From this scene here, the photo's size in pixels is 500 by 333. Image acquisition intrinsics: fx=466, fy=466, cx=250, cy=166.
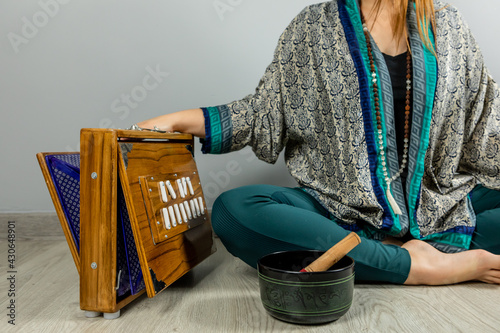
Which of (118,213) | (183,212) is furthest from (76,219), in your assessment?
(183,212)

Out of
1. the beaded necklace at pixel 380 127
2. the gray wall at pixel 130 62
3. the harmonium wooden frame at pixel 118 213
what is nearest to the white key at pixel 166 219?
the harmonium wooden frame at pixel 118 213

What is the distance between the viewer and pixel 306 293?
0.78 metres

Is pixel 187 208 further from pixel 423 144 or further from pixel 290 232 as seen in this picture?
pixel 423 144

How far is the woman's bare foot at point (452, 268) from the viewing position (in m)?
1.04

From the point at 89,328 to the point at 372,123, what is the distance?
2.53 ft

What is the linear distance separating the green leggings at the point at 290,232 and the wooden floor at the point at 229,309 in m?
0.06

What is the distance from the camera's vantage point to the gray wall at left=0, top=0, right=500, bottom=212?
1.60 metres

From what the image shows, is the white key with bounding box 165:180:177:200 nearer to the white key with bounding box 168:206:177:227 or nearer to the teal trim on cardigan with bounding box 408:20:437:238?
the white key with bounding box 168:206:177:227

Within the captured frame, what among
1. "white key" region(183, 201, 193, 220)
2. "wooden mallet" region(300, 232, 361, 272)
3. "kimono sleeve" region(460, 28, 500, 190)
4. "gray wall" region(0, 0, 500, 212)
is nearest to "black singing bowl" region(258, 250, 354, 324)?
"wooden mallet" region(300, 232, 361, 272)

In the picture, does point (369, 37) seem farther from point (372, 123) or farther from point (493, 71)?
point (493, 71)

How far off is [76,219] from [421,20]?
3.16ft

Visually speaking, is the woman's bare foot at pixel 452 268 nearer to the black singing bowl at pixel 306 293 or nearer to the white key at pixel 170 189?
the black singing bowl at pixel 306 293

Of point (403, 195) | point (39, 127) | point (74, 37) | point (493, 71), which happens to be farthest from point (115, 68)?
point (493, 71)

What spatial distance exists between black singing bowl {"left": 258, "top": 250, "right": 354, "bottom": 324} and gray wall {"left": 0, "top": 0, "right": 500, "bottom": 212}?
0.91 meters
